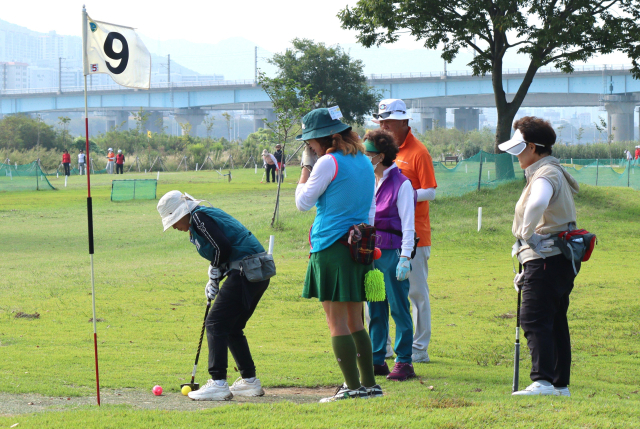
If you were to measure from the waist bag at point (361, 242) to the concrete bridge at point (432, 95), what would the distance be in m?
62.9

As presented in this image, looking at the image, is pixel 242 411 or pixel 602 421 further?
pixel 242 411

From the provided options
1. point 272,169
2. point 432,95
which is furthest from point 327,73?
point 432,95

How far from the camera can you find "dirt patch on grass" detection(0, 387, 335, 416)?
4977 mm

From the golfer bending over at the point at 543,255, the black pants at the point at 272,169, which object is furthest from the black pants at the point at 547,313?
the black pants at the point at 272,169

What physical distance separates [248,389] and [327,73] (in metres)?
40.7

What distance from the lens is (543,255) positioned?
5047 millimetres

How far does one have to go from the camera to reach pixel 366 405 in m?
4.58

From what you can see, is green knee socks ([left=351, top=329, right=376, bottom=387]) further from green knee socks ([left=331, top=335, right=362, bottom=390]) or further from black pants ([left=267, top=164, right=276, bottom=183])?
black pants ([left=267, top=164, right=276, bottom=183])

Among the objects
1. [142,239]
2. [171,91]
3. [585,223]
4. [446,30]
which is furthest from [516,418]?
[171,91]

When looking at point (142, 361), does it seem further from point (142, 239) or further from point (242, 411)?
point (142, 239)

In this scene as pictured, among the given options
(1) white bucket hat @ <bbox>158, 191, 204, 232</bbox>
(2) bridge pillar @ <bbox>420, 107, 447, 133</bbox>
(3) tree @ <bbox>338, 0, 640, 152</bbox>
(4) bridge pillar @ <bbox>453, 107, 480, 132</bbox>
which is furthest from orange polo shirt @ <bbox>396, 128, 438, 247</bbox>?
(4) bridge pillar @ <bbox>453, 107, 480, 132</bbox>

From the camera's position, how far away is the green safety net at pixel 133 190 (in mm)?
27641

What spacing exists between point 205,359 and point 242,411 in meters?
2.52

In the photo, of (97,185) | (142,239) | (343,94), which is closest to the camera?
(142,239)
